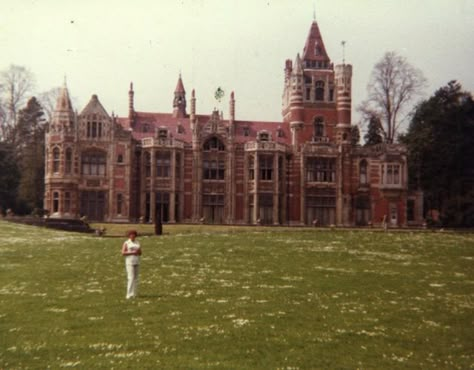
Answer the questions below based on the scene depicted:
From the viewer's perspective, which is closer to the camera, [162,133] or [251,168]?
[251,168]

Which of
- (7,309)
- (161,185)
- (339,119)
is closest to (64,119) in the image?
(161,185)

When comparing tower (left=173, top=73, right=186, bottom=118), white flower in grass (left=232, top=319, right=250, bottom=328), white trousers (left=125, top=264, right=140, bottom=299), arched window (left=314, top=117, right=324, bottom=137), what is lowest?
white flower in grass (left=232, top=319, right=250, bottom=328)

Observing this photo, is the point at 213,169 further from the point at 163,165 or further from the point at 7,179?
the point at 7,179

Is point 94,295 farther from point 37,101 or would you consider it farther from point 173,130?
point 37,101

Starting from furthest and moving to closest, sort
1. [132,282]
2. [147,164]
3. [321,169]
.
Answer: [321,169]
[147,164]
[132,282]

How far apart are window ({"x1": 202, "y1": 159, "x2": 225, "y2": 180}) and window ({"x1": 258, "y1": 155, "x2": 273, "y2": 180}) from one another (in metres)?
3.90

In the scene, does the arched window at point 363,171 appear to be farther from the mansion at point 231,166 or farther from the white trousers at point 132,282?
the white trousers at point 132,282

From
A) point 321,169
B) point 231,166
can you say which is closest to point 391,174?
point 321,169

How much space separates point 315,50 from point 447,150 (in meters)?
18.1

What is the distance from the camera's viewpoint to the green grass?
14.6 m

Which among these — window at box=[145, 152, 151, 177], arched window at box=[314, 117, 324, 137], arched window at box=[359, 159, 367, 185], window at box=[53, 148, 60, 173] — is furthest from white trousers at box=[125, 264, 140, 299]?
arched window at box=[314, 117, 324, 137]

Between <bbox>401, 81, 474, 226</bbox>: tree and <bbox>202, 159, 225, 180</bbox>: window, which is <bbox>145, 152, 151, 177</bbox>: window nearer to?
<bbox>202, 159, 225, 180</bbox>: window

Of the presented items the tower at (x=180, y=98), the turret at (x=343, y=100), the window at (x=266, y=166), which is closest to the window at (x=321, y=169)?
the turret at (x=343, y=100)

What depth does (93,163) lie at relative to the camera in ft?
217
